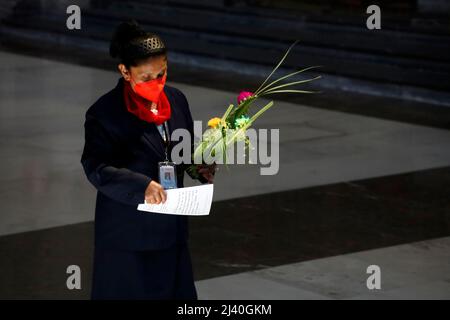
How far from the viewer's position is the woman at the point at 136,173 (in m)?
4.66

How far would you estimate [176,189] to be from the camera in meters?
4.62

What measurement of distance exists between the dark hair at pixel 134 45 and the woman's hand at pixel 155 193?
47 cm

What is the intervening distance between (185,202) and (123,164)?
0.31m

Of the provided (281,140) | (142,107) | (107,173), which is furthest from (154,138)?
(281,140)

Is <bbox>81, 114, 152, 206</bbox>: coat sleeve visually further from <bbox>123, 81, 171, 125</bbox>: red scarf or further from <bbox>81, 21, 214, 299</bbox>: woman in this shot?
<bbox>123, 81, 171, 125</bbox>: red scarf

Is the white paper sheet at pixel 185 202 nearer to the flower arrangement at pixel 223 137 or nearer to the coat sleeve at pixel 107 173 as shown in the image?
the coat sleeve at pixel 107 173

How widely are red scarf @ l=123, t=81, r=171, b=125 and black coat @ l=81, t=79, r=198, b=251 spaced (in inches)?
1.0

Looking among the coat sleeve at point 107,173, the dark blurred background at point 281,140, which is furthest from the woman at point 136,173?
the dark blurred background at point 281,140

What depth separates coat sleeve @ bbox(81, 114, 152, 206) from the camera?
4609 millimetres

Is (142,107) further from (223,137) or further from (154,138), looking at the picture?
(223,137)

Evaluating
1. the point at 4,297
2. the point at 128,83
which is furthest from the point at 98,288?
the point at 4,297

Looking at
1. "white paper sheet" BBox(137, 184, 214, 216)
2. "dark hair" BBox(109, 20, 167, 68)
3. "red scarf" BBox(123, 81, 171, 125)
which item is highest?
"dark hair" BBox(109, 20, 167, 68)

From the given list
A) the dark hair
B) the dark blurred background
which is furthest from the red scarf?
the dark blurred background

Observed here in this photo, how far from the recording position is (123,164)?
4781 millimetres
